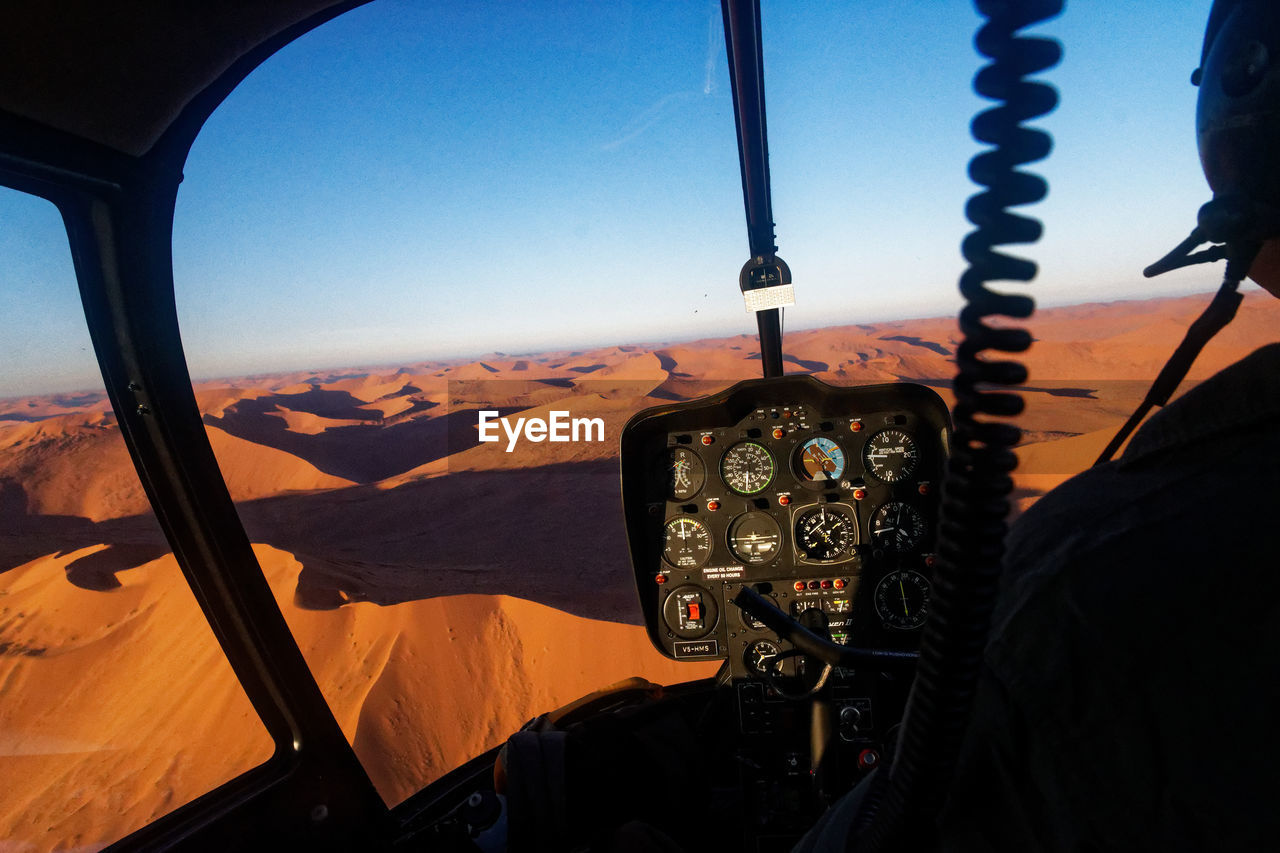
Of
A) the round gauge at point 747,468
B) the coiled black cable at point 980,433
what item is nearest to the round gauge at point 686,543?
the round gauge at point 747,468

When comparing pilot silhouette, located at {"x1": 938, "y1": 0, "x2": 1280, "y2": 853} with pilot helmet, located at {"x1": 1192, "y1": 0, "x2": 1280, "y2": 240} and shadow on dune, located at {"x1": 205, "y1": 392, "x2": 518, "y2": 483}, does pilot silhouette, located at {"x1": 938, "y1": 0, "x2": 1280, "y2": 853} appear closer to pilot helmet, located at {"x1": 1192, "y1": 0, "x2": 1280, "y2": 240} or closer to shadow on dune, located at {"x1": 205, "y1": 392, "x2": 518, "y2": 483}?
A: pilot helmet, located at {"x1": 1192, "y1": 0, "x2": 1280, "y2": 240}

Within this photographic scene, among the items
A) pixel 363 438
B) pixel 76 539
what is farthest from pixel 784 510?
pixel 363 438

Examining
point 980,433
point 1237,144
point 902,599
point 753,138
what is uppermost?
point 753,138

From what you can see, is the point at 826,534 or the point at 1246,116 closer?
the point at 1246,116

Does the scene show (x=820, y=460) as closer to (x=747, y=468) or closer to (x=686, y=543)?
(x=747, y=468)

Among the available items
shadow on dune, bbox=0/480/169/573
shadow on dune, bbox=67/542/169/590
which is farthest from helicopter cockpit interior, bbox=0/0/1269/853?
shadow on dune, bbox=0/480/169/573

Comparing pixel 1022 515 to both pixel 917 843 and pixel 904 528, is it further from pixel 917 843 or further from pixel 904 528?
pixel 904 528

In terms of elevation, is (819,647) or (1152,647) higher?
(1152,647)
